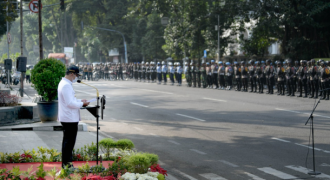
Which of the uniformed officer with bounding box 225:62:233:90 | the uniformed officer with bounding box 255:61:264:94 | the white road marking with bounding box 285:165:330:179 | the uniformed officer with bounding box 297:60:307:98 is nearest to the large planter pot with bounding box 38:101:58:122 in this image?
the white road marking with bounding box 285:165:330:179

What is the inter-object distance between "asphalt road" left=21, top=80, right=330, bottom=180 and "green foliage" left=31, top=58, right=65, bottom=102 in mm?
2021

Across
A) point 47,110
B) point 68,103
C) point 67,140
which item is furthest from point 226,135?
point 68,103

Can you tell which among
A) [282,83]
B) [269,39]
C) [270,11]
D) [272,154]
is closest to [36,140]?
[272,154]

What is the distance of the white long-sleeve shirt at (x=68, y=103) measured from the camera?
7.07 m

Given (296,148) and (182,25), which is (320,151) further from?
(182,25)

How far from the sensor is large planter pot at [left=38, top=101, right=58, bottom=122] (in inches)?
543

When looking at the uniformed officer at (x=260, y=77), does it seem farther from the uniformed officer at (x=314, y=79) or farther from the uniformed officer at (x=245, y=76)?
the uniformed officer at (x=314, y=79)

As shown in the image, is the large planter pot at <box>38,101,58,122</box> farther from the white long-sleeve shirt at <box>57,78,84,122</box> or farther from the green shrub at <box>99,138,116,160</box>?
the white long-sleeve shirt at <box>57,78,84,122</box>

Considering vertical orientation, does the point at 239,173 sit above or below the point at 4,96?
below

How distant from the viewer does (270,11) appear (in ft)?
102

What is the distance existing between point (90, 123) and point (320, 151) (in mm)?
8356

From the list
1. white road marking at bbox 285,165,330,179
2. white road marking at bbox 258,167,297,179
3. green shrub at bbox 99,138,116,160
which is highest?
green shrub at bbox 99,138,116,160

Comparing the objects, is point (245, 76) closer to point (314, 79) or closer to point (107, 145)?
point (314, 79)

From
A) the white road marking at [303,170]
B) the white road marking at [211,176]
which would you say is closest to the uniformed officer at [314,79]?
the white road marking at [303,170]
